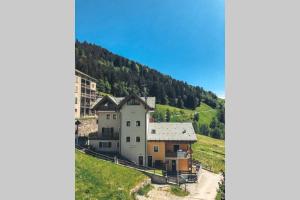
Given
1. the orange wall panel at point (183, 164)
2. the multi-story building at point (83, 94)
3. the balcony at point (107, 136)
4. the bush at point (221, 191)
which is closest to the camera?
the bush at point (221, 191)

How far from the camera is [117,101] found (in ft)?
40.9

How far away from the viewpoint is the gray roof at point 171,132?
498 inches

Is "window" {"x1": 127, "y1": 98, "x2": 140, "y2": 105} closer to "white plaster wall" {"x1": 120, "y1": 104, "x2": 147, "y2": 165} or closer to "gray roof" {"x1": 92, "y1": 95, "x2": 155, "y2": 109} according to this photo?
"white plaster wall" {"x1": 120, "y1": 104, "x2": 147, "y2": 165}

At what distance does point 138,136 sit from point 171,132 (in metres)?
1.08

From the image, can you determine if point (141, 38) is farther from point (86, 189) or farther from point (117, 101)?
point (86, 189)

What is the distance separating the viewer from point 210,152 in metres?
13.0

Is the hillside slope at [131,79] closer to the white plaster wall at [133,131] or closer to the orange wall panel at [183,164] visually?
the white plaster wall at [133,131]

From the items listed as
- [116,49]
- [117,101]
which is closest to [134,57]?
[116,49]

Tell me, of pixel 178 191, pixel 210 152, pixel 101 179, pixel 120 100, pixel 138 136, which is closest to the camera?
pixel 101 179

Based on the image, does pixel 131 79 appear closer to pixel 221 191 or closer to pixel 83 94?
pixel 83 94

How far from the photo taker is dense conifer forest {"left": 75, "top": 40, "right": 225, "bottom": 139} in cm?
1250

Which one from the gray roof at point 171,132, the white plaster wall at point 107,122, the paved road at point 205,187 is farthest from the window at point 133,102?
the paved road at point 205,187

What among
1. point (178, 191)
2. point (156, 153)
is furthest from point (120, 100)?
point (178, 191)

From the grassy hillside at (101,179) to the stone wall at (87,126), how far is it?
668mm
